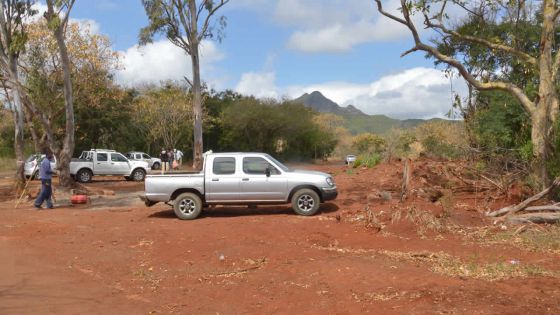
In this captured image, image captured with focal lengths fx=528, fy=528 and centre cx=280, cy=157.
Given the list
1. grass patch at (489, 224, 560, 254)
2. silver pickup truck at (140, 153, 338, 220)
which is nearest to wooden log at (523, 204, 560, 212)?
grass patch at (489, 224, 560, 254)

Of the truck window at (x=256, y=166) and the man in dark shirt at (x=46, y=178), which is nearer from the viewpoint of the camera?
the truck window at (x=256, y=166)

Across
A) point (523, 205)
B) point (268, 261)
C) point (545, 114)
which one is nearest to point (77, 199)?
point (268, 261)

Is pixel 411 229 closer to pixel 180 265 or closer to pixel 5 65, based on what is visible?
pixel 180 265

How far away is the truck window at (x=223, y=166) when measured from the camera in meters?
13.3

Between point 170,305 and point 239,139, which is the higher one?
point 239,139

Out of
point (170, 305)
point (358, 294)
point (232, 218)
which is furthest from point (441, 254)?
point (232, 218)

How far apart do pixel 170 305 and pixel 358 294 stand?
2.40 meters

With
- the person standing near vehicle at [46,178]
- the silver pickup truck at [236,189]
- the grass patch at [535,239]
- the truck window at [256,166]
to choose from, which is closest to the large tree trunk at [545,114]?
the grass patch at [535,239]

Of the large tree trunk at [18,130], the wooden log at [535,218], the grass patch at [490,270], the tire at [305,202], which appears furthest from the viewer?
the large tree trunk at [18,130]

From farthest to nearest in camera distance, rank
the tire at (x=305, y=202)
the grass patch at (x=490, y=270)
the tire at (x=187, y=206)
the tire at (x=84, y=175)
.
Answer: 1. the tire at (x=84, y=175)
2. the tire at (x=187, y=206)
3. the tire at (x=305, y=202)
4. the grass patch at (x=490, y=270)

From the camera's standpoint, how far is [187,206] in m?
13.2

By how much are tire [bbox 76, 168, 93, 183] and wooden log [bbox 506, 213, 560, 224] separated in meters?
Answer: 21.9

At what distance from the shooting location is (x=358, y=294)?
675cm

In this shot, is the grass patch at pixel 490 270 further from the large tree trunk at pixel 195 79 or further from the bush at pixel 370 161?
the bush at pixel 370 161
